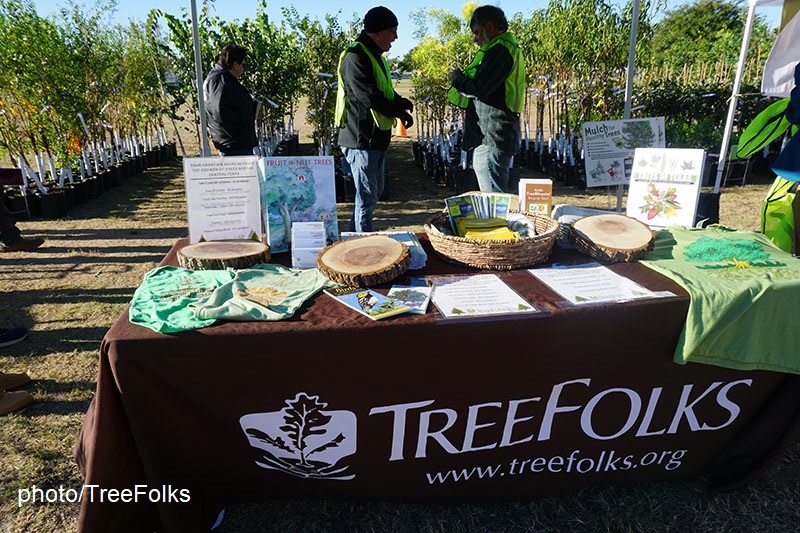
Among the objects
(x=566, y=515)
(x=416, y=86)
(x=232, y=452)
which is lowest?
(x=566, y=515)

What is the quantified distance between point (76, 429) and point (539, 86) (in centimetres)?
877

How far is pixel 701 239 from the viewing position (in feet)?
6.79

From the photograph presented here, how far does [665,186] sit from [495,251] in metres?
1.07

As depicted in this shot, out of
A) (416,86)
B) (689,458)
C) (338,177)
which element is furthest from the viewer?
(416,86)

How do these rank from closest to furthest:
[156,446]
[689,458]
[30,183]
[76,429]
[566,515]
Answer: [156,446] < [566,515] < [689,458] < [76,429] < [30,183]

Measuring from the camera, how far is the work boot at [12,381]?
2.53 m

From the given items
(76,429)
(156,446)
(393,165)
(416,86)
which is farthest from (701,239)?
(393,165)

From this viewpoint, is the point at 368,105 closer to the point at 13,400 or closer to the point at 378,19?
the point at 378,19

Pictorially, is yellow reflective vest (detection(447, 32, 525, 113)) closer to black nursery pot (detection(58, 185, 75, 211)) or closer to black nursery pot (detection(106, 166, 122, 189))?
black nursery pot (detection(58, 185, 75, 211))

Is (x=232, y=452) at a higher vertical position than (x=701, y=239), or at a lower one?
lower

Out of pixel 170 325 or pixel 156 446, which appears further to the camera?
pixel 156 446

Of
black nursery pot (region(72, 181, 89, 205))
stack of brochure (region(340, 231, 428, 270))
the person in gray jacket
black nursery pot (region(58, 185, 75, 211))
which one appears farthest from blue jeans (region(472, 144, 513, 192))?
black nursery pot (region(72, 181, 89, 205))

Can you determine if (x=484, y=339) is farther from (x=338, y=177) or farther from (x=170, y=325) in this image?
(x=338, y=177)

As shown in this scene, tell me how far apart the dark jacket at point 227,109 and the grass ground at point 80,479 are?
1374 millimetres
